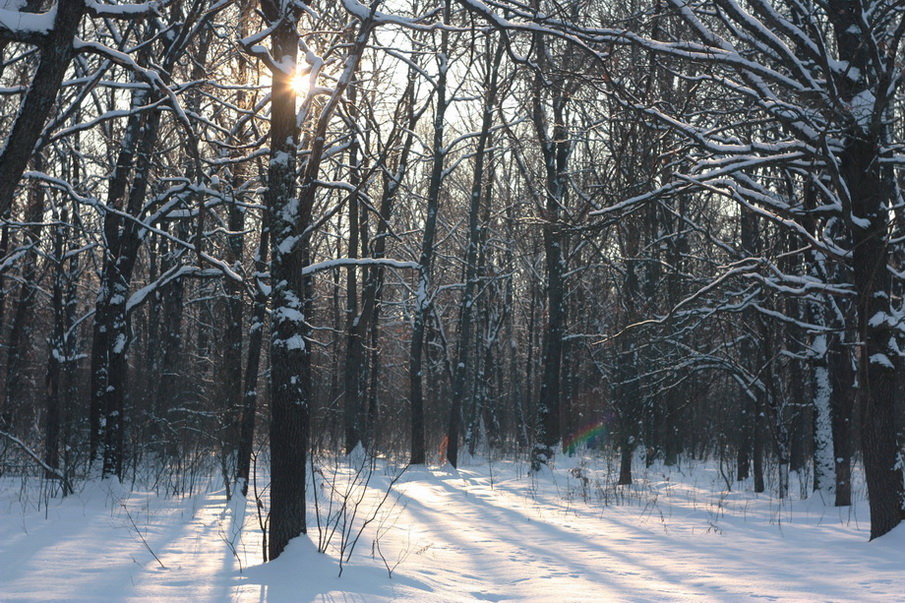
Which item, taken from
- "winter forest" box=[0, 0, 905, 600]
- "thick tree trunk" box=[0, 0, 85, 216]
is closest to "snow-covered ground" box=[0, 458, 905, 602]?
"winter forest" box=[0, 0, 905, 600]

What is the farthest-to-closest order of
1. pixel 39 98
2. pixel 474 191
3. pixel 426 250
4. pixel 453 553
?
pixel 474 191, pixel 426 250, pixel 453 553, pixel 39 98

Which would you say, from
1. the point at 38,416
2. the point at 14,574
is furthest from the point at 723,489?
the point at 38,416

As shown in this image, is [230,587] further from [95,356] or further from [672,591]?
[95,356]

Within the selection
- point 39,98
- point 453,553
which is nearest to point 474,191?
point 453,553

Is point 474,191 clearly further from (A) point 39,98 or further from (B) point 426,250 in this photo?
(A) point 39,98

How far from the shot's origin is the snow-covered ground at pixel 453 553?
5.34m

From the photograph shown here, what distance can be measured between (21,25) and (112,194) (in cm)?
773

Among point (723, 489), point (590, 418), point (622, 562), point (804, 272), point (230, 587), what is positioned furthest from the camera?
point (590, 418)

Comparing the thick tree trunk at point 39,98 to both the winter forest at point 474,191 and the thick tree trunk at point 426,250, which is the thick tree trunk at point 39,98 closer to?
the winter forest at point 474,191

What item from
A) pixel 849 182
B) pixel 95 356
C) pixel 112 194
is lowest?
pixel 95 356

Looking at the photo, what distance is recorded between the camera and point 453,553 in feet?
24.8

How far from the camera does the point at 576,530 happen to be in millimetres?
9047

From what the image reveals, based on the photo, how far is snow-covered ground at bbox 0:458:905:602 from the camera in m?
5.34

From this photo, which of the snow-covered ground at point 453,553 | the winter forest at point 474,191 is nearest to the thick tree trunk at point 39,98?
the winter forest at point 474,191
